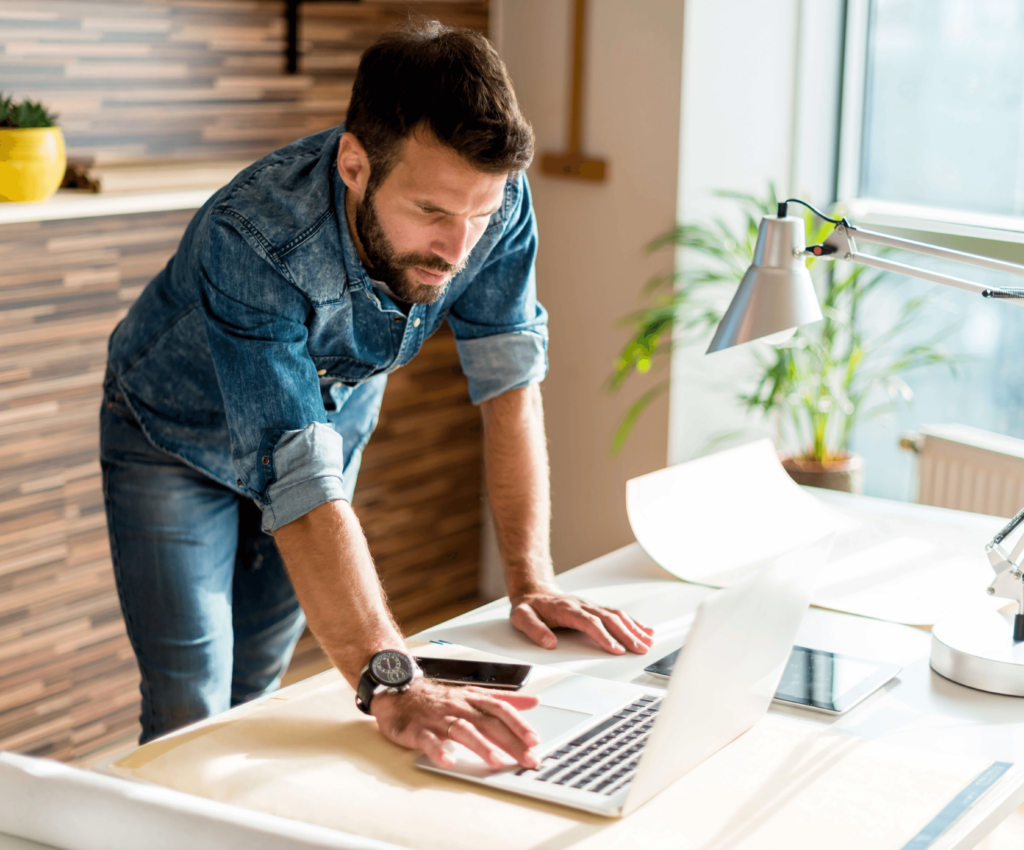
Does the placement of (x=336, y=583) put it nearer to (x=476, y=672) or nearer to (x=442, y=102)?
(x=476, y=672)

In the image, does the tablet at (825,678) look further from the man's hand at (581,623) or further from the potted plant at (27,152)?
the potted plant at (27,152)

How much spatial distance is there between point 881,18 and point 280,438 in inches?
95.1

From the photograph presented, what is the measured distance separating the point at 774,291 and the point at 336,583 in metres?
0.58

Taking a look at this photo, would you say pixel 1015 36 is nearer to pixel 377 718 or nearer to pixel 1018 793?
pixel 1018 793

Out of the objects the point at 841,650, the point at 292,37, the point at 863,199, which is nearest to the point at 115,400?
the point at 841,650

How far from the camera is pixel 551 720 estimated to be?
1.18 metres

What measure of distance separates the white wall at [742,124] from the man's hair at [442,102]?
5.35 feet

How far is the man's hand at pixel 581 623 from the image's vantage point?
1.39 metres

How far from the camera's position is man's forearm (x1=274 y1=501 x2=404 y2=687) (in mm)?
1229

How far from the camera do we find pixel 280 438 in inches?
49.6

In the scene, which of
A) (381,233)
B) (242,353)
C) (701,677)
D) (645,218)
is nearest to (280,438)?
(242,353)

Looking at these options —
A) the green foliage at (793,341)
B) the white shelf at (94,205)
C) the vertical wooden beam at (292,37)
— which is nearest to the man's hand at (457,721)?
the white shelf at (94,205)

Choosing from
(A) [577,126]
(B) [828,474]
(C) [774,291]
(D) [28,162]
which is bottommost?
(B) [828,474]

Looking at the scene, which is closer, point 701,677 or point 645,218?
point 701,677
